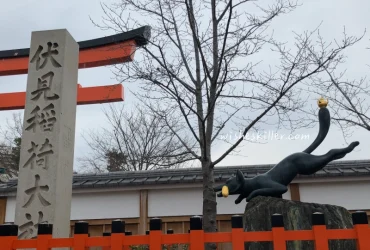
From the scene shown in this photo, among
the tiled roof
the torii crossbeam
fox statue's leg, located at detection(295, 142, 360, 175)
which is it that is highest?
the torii crossbeam

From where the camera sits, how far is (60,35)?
5.91 meters

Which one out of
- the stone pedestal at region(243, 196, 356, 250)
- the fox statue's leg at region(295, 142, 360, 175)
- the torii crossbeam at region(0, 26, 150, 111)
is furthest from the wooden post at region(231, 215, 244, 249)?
the torii crossbeam at region(0, 26, 150, 111)

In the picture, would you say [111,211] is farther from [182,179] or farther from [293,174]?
[293,174]

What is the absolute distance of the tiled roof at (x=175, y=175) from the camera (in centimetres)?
798

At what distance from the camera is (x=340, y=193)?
788cm

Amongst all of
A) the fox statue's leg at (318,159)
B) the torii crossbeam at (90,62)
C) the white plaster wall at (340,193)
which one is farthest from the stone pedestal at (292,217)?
the torii crossbeam at (90,62)

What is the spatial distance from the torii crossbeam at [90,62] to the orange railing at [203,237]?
5.97 meters

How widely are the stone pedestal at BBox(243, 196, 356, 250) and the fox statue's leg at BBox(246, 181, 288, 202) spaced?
16 cm

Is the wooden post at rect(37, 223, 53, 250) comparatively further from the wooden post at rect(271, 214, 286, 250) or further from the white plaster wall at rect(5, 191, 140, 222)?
the white plaster wall at rect(5, 191, 140, 222)

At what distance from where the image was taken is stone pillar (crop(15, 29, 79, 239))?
5270 millimetres

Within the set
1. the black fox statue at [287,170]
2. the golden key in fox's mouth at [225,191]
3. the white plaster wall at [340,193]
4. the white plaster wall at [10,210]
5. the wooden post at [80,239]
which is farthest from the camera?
the white plaster wall at [10,210]

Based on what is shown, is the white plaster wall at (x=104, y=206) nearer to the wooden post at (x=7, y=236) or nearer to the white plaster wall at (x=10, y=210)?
the white plaster wall at (x=10, y=210)

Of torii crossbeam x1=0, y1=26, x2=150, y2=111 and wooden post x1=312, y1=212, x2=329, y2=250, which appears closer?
wooden post x1=312, y1=212, x2=329, y2=250

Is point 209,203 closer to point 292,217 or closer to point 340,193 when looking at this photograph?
point 292,217
